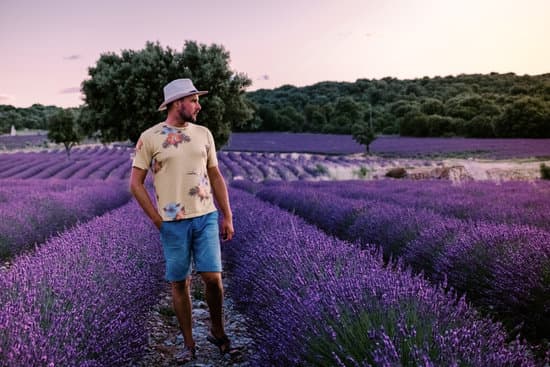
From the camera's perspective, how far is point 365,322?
5.81 feet

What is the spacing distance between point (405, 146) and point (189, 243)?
1147 inches

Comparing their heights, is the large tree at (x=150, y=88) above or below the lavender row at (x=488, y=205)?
above

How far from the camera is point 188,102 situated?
278 cm

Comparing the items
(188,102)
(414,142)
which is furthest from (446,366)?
(414,142)

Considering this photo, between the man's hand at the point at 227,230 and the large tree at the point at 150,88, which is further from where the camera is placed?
the large tree at the point at 150,88

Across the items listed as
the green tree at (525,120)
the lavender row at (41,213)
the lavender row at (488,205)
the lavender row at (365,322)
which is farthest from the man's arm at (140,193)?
the green tree at (525,120)

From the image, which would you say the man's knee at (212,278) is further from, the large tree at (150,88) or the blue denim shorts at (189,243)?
the large tree at (150,88)

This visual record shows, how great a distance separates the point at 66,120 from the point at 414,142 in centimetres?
2301

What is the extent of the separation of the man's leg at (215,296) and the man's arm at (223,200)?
0.24 m

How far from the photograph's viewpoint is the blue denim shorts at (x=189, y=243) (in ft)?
8.97

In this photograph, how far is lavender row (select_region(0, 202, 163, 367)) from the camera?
67.5 inches

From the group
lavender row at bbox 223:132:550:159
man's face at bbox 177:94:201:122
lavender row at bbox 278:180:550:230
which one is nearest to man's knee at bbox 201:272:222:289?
man's face at bbox 177:94:201:122

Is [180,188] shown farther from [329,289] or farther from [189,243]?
[329,289]

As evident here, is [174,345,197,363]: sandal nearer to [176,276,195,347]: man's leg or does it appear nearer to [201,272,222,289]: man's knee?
[176,276,195,347]: man's leg
